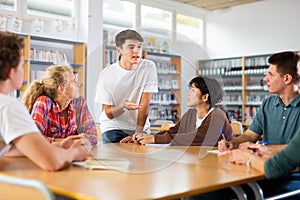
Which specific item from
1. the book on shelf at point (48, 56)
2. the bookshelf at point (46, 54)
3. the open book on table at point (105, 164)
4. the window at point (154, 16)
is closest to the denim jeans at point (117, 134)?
the open book on table at point (105, 164)

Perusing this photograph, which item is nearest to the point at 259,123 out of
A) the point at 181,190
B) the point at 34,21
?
the point at 181,190

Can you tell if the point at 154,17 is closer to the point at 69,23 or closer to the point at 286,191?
the point at 69,23

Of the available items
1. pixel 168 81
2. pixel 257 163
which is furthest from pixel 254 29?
pixel 257 163

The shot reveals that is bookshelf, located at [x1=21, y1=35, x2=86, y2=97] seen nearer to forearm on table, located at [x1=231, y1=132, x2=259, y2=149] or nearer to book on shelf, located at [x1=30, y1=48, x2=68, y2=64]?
book on shelf, located at [x1=30, y1=48, x2=68, y2=64]

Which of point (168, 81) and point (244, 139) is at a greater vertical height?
point (168, 81)

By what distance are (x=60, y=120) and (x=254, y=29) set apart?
20.0ft

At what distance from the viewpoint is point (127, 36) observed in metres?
2.26

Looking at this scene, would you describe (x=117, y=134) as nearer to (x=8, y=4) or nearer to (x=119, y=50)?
(x=119, y=50)

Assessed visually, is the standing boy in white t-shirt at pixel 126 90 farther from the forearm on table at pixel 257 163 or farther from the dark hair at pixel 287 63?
the forearm on table at pixel 257 163

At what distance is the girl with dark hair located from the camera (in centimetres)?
238

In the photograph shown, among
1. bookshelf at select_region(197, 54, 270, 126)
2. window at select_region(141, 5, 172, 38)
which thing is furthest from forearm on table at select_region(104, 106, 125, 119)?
bookshelf at select_region(197, 54, 270, 126)

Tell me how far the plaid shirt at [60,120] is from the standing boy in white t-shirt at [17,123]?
763 millimetres

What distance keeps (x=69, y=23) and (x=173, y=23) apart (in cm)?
249

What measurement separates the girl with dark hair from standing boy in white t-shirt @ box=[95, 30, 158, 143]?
0.12 metres
